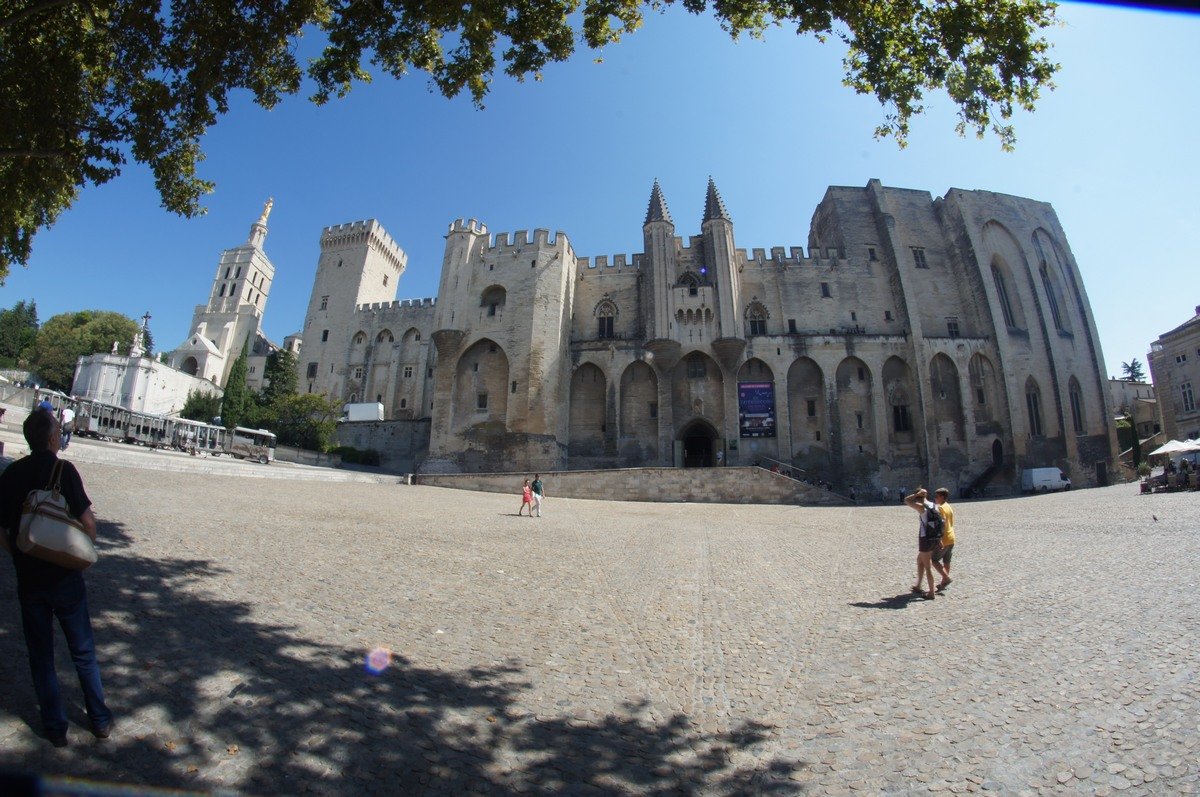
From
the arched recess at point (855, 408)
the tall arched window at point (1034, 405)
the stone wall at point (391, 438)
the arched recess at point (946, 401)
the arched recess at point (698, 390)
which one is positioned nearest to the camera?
the arched recess at point (946, 401)

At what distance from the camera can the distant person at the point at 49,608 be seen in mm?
2697

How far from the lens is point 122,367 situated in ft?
133

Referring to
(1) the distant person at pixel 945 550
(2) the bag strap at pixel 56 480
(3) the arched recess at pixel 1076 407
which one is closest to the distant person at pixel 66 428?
(2) the bag strap at pixel 56 480

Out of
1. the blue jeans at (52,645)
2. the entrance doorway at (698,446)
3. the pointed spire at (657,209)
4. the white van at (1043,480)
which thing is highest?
the pointed spire at (657,209)

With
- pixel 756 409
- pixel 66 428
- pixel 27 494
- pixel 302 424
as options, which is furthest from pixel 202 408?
pixel 27 494

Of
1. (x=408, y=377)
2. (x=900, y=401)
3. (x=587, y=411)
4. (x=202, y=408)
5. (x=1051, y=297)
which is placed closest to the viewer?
(x=900, y=401)

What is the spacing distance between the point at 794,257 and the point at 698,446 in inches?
529

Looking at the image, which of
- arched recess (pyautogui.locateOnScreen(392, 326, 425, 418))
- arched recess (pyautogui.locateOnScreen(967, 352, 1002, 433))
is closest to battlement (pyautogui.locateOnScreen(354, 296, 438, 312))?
arched recess (pyautogui.locateOnScreen(392, 326, 425, 418))

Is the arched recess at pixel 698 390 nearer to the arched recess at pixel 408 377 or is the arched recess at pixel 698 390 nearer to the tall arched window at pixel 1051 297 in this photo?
the arched recess at pixel 408 377

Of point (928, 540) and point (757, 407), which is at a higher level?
point (757, 407)

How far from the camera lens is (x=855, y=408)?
30609 millimetres

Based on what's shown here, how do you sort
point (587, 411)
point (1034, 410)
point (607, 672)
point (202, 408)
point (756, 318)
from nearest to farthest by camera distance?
point (607, 672)
point (1034, 410)
point (587, 411)
point (756, 318)
point (202, 408)

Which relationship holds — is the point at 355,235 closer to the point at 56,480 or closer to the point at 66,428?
the point at 66,428

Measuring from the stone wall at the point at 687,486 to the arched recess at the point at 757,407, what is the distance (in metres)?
6.35
